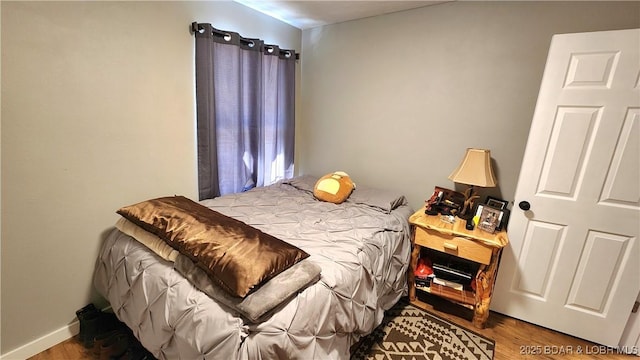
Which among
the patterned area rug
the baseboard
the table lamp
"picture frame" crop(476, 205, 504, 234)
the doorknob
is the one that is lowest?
the baseboard

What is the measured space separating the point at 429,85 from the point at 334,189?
4.05 ft

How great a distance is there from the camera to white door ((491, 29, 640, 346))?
1.61m

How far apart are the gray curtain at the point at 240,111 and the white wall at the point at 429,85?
385 millimetres

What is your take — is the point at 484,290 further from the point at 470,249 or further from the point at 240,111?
the point at 240,111

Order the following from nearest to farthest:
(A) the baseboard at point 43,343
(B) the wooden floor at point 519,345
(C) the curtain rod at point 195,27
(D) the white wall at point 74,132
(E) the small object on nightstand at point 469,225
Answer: (D) the white wall at point 74,132, (A) the baseboard at point 43,343, (B) the wooden floor at point 519,345, (E) the small object on nightstand at point 469,225, (C) the curtain rod at point 195,27

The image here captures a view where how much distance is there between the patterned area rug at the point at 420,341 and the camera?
1.72 metres

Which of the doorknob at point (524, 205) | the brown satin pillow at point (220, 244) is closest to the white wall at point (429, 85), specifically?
the doorknob at point (524, 205)

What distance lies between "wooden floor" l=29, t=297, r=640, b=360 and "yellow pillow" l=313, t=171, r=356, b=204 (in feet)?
3.77

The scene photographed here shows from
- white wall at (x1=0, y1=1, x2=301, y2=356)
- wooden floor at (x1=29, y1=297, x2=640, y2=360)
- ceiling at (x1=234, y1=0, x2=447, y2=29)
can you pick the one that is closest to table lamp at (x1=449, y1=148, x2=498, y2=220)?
wooden floor at (x1=29, y1=297, x2=640, y2=360)

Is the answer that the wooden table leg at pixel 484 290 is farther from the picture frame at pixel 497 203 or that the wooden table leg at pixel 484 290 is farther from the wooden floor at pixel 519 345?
the picture frame at pixel 497 203

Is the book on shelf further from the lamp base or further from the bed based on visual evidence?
the lamp base

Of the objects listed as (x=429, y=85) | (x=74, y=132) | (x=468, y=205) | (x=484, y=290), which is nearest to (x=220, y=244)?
(x=74, y=132)

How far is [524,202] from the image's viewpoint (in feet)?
6.29

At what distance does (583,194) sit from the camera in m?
1.76
